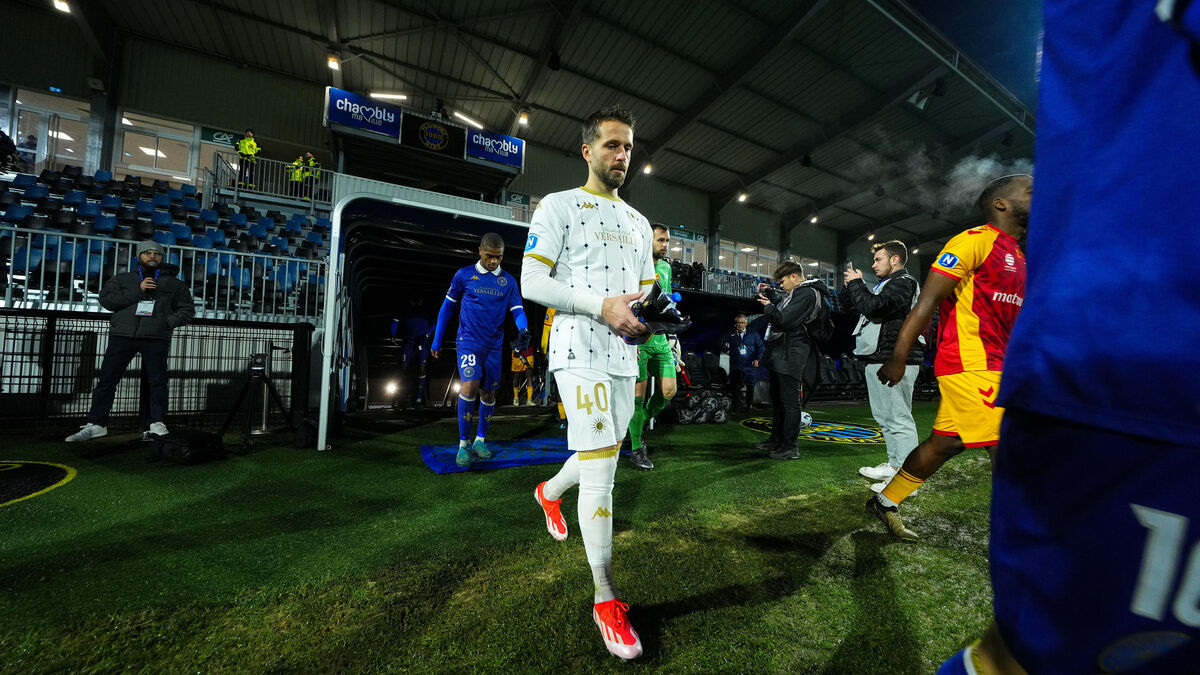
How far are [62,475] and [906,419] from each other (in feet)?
21.5

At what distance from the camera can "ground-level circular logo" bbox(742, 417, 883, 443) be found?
592cm

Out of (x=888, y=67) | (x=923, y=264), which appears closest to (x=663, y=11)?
(x=888, y=67)

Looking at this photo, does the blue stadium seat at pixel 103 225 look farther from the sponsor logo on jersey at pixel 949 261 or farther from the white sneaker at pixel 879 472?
the white sneaker at pixel 879 472

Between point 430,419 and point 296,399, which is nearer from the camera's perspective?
point 296,399

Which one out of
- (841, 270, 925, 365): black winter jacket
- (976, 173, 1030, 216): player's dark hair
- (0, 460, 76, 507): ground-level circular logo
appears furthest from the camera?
(841, 270, 925, 365): black winter jacket

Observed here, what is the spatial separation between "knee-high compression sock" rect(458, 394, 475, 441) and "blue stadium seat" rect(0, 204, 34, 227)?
10.6 metres

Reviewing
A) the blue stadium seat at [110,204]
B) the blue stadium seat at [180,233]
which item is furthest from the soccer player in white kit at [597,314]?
the blue stadium seat at [110,204]

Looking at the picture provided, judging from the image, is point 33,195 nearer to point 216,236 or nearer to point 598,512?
point 216,236

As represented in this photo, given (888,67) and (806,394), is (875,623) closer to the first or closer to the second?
(806,394)

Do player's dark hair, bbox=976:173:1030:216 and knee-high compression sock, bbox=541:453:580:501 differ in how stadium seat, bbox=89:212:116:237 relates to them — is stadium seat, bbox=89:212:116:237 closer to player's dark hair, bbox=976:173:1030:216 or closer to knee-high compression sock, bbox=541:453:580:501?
knee-high compression sock, bbox=541:453:580:501

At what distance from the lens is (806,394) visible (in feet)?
17.1

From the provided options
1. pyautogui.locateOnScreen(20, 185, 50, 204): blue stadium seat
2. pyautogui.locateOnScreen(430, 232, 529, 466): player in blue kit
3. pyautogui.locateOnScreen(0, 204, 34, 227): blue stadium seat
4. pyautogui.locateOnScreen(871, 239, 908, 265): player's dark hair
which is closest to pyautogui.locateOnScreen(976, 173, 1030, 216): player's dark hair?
pyautogui.locateOnScreen(871, 239, 908, 265): player's dark hair

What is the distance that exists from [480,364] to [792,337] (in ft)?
10.8

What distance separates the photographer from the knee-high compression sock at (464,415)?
4074mm
